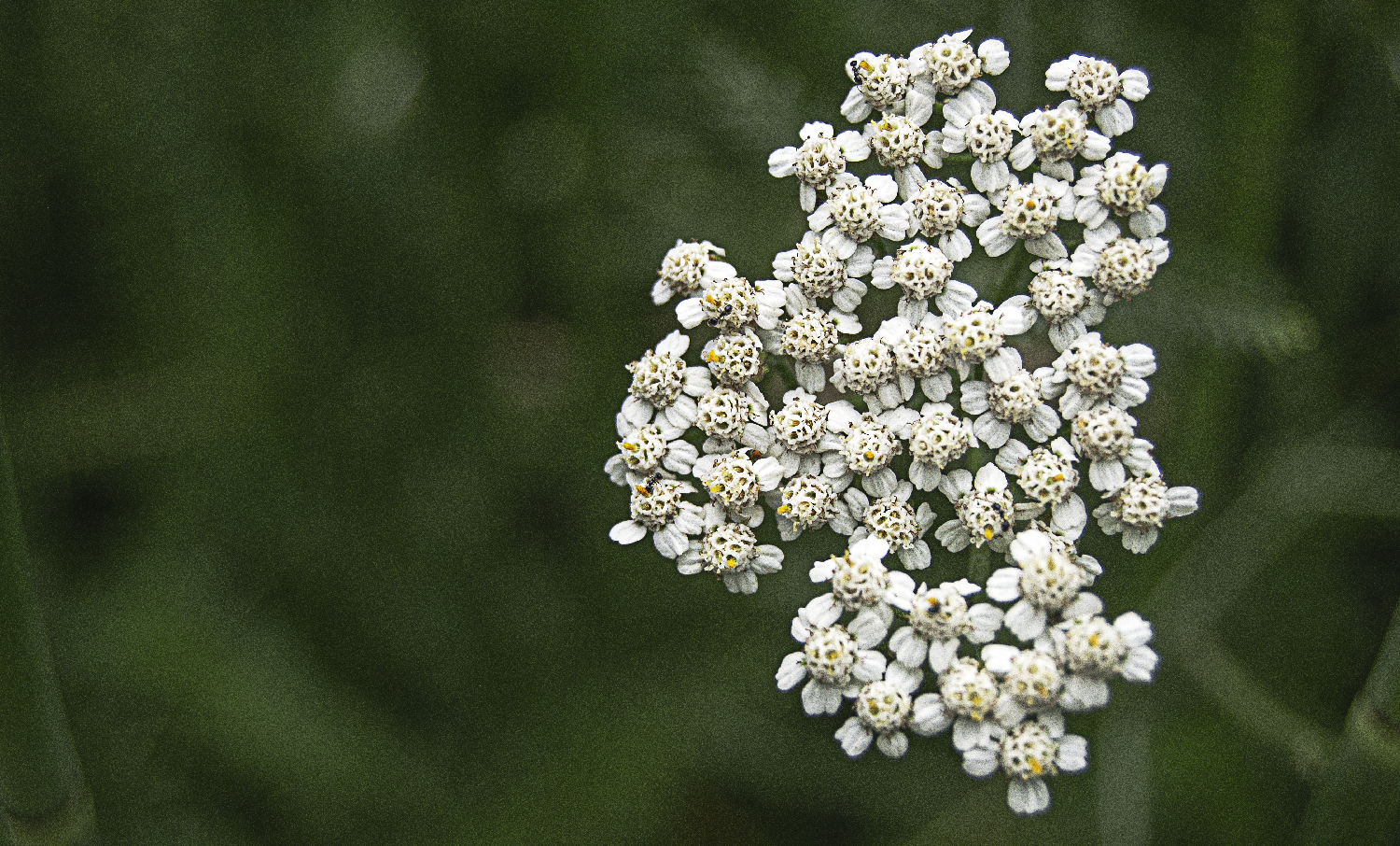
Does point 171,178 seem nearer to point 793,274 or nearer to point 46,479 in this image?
point 46,479

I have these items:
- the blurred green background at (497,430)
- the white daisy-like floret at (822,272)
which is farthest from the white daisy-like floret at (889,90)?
the blurred green background at (497,430)

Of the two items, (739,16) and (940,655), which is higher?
(739,16)

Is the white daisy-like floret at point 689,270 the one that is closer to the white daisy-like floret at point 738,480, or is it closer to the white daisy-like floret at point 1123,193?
the white daisy-like floret at point 738,480

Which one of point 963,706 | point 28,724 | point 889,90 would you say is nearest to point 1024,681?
point 963,706

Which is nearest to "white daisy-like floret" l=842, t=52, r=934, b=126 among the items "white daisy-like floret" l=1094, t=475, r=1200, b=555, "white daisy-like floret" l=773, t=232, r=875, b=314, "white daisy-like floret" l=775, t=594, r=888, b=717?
"white daisy-like floret" l=773, t=232, r=875, b=314

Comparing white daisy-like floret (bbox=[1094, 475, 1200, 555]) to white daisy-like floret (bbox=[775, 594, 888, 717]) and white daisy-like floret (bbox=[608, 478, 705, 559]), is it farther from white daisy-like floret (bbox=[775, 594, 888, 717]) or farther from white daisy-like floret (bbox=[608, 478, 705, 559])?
white daisy-like floret (bbox=[608, 478, 705, 559])

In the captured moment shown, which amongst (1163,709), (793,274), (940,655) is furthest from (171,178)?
(1163,709)
